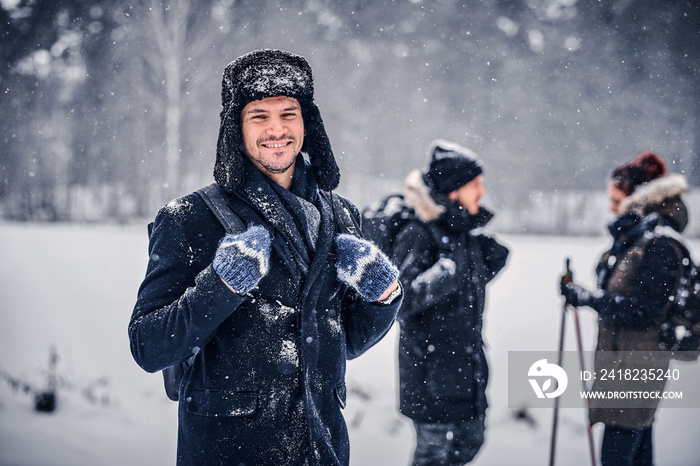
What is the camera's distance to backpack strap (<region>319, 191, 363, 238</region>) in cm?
173

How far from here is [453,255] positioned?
2.93m

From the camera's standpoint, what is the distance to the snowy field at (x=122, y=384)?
12.6 feet

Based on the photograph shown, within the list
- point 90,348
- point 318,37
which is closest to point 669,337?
point 90,348

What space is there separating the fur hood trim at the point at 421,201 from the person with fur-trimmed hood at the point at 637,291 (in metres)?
1.16

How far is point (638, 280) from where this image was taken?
3.02 meters

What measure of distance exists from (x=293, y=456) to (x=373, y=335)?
1.51 ft

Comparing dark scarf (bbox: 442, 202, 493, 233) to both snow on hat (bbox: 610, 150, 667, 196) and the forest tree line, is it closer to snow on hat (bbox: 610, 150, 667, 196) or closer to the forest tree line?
snow on hat (bbox: 610, 150, 667, 196)

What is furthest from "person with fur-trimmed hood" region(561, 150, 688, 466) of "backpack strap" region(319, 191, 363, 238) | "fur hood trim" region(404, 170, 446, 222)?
"backpack strap" region(319, 191, 363, 238)

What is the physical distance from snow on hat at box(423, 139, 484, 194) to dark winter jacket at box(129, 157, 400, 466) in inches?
65.7

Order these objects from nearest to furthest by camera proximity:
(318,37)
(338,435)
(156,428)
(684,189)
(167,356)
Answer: (167,356) → (338,435) → (684,189) → (156,428) → (318,37)

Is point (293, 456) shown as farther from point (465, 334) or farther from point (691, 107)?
point (691, 107)

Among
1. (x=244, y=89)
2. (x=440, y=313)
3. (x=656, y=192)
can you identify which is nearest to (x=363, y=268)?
(x=244, y=89)

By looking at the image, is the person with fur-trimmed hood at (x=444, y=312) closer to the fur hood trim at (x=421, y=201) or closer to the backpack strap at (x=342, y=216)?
the fur hood trim at (x=421, y=201)

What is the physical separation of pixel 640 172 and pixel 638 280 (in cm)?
77
